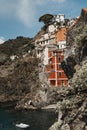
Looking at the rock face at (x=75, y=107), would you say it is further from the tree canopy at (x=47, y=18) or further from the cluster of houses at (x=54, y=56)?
the tree canopy at (x=47, y=18)

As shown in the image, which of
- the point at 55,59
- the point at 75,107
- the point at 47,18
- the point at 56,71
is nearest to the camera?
the point at 75,107

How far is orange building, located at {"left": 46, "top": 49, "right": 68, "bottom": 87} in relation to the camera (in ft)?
335

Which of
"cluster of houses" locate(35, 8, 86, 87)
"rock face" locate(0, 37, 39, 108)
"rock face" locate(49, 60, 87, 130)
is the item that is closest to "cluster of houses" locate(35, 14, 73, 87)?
"cluster of houses" locate(35, 8, 86, 87)

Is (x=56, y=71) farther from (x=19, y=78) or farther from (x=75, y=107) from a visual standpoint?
(x=75, y=107)

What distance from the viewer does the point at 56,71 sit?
103438 millimetres

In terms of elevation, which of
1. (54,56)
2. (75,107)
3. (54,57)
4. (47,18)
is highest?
(47,18)

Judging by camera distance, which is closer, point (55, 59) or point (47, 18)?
point (55, 59)

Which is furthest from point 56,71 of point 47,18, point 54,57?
point 47,18

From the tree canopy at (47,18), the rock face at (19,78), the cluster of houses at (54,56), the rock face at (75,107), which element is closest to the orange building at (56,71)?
the cluster of houses at (54,56)

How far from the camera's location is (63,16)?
148 metres

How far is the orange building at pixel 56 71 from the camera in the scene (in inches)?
4018

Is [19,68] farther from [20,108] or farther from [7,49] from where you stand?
[7,49]

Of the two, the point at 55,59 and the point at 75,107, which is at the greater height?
the point at 55,59

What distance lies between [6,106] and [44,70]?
20.3 m
